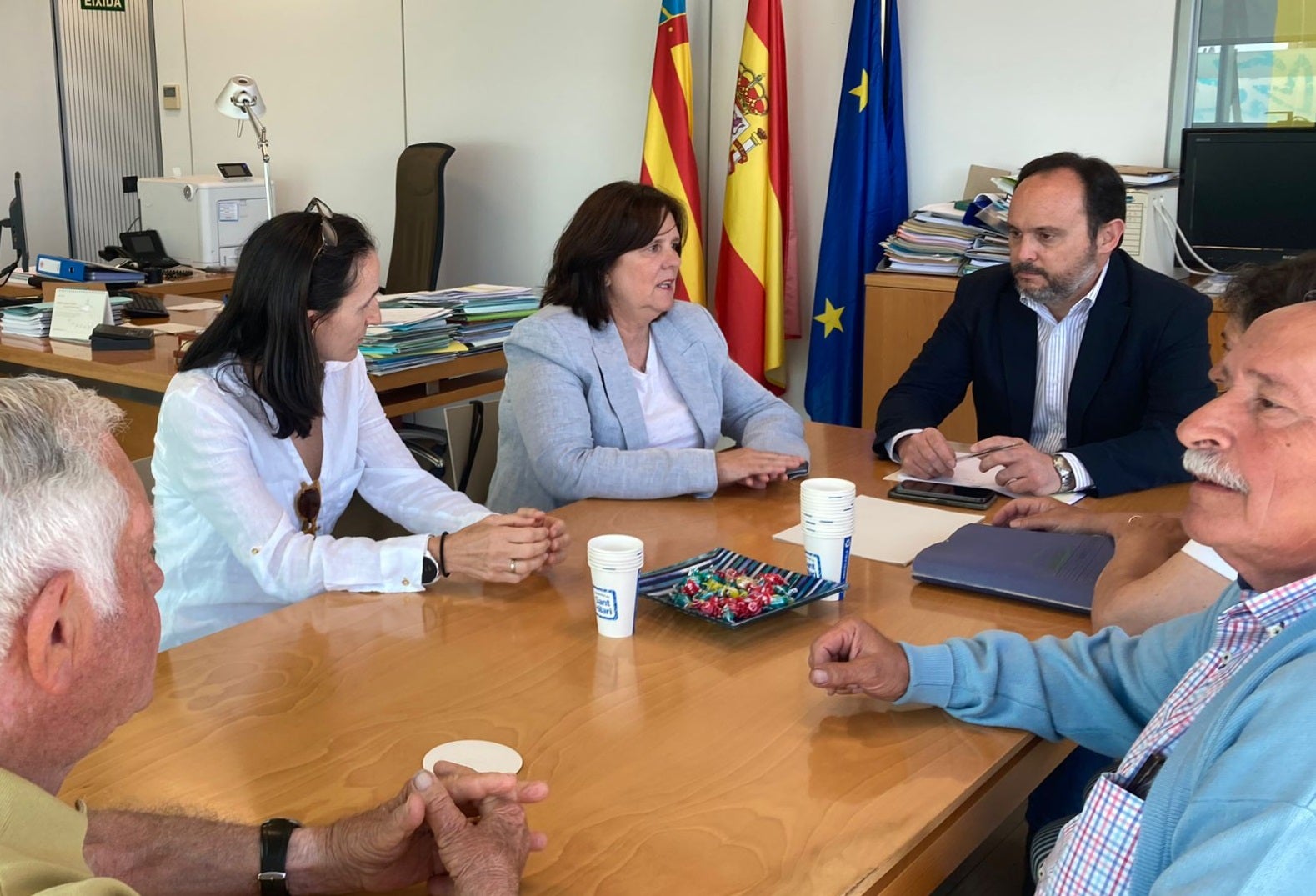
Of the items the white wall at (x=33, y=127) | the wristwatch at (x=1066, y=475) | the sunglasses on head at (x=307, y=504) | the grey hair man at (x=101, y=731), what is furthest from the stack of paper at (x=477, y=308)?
the white wall at (x=33, y=127)

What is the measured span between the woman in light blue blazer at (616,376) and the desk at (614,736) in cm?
65

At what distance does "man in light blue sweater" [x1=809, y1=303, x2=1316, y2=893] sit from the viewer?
91cm

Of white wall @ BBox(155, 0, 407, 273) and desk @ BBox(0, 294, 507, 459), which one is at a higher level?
white wall @ BBox(155, 0, 407, 273)

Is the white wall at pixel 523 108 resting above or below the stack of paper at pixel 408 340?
above

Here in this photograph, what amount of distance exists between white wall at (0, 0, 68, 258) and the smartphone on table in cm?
546

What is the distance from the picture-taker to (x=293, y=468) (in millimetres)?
2158

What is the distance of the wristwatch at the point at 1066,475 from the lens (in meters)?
2.31

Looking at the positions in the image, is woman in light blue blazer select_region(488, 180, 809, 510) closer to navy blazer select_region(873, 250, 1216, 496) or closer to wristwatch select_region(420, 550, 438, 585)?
navy blazer select_region(873, 250, 1216, 496)

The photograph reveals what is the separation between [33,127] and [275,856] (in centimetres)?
629

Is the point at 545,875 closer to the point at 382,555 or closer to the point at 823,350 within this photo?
the point at 382,555

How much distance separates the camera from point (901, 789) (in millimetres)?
1249

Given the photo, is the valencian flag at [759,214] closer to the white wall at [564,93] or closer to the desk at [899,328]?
the white wall at [564,93]

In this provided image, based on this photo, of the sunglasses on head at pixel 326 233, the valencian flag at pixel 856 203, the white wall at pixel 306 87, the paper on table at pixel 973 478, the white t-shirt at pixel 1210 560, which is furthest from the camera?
the white wall at pixel 306 87

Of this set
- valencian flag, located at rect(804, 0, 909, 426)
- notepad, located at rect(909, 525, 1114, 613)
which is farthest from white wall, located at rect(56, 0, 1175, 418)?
notepad, located at rect(909, 525, 1114, 613)
